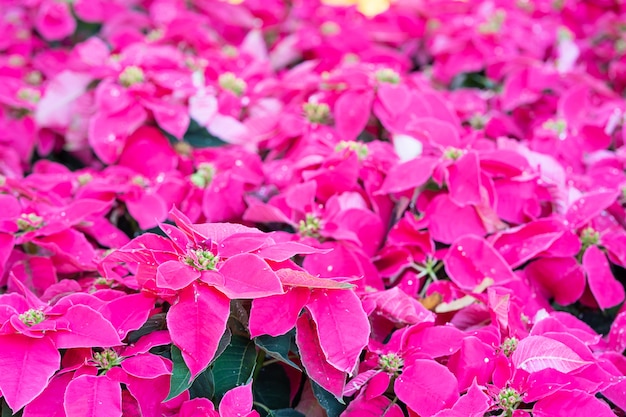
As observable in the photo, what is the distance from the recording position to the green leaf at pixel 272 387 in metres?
0.78

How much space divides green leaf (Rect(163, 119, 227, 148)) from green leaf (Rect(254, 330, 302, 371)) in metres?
0.50

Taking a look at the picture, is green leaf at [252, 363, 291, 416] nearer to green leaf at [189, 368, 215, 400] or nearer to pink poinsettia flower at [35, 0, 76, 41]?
green leaf at [189, 368, 215, 400]

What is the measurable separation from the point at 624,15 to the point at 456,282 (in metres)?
1.02

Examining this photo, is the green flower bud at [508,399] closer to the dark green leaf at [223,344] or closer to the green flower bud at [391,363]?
the green flower bud at [391,363]

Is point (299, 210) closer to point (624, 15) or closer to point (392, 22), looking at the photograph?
point (392, 22)

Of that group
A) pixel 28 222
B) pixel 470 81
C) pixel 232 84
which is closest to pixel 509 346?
pixel 28 222

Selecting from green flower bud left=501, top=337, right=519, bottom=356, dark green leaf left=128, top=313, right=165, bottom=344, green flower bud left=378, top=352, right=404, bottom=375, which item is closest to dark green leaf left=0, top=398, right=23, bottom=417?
dark green leaf left=128, top=313, right=165, bottom=344

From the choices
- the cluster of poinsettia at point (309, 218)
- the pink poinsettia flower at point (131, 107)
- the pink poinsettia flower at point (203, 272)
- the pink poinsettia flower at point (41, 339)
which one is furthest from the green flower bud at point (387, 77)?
the pink poinsettia flower at point (41, 339)

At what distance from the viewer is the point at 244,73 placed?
1312 mm

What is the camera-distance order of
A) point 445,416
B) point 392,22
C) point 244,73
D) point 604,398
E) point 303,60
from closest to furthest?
point 445,416, point 604,398, point 244,73, point 303,60, point 392,22

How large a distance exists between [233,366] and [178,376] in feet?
0.25

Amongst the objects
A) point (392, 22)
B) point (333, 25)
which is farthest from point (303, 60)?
point (392, 22)

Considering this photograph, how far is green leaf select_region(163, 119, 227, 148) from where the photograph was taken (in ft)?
3.82

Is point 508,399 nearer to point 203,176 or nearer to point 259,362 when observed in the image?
point 259,362
